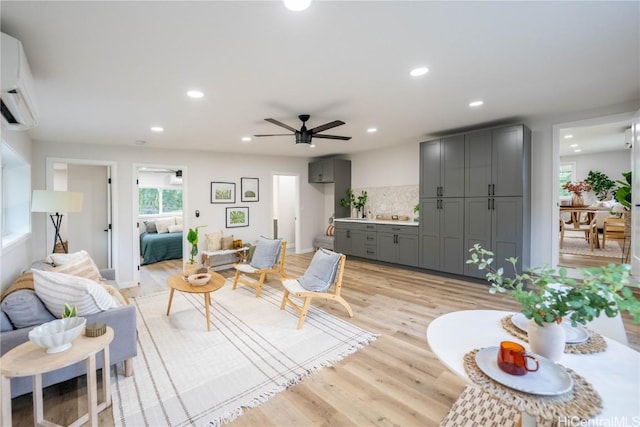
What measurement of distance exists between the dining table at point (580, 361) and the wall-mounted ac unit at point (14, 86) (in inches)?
106

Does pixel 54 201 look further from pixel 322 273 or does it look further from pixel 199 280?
pixel 322 273

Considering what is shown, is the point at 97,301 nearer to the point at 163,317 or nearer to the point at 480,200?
the point at 163,317

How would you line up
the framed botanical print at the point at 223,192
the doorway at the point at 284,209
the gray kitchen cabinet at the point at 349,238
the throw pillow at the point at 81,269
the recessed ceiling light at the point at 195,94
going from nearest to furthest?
1. the throw pillow at the point at 81,269
2. the recessed ceiling light at the point at 195,94
3. the framed botanical print at the point at 223,192
4. the gray kitchen cabinet at the point at 349,238
5. the doorway at the point at 284,209

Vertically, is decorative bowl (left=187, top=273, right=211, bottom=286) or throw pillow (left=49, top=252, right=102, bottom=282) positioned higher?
throw pillow (left=49, top=252, right=102, bottom=282)

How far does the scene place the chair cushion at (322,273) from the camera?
3253 mm

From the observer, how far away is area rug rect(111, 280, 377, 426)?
186 cm

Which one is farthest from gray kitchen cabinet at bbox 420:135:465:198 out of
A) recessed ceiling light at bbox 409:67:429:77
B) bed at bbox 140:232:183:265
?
bed at bbox 140:232:183:265

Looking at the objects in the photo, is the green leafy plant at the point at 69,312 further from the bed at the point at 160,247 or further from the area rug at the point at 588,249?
the area rug at the point at 588,249

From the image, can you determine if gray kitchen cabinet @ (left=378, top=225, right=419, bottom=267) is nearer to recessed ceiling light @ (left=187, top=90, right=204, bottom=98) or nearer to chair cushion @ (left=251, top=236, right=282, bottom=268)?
chair cushion @ (left=251, top=236, right=282, bottom=268)

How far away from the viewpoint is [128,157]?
5.05m

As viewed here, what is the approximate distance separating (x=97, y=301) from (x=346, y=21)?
2.53 meters

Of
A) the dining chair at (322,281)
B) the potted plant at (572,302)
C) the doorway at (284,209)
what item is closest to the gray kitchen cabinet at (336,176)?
the doorway at (284,209)

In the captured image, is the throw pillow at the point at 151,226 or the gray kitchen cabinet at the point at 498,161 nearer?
the gray kitchen cabinet at the point at 498,161

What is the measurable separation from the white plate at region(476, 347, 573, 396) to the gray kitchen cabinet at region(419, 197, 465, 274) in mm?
3720
